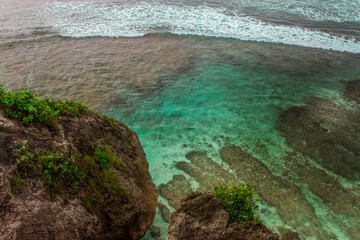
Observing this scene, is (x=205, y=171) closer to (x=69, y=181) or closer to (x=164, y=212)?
(x=164, y=212)

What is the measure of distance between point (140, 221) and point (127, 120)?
3.74 meters

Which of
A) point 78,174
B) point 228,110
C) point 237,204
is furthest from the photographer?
point 228,110

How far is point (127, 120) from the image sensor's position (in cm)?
735

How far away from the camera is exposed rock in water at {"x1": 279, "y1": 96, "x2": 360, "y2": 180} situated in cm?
619

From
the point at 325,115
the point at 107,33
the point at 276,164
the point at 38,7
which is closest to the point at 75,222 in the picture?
the point at 276,164

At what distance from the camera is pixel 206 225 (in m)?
3.37

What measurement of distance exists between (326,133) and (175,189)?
434 cm

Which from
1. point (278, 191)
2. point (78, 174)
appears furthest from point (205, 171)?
point (78, 174)

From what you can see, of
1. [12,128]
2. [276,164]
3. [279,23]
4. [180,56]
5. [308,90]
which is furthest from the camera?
[279,23]

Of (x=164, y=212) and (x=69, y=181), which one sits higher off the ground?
(x=69, y=181)

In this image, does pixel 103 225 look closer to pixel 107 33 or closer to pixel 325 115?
pixel 325 115

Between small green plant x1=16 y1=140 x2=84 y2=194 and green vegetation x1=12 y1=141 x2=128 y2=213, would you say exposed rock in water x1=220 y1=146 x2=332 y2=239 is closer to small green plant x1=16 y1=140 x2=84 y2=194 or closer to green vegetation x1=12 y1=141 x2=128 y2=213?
green vegetation x1=12 y1=141 x2=128 y2=213

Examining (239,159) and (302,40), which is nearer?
(239,159)

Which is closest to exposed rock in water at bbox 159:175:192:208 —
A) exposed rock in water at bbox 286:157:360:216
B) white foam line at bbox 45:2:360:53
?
exposed rock in water at bbox 286:157:360:216
